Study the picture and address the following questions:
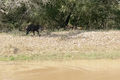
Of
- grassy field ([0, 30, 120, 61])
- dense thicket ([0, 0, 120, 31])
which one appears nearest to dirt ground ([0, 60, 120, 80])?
grassy field ([0, 30, 120, 61])

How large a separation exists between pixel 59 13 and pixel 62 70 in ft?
40.4

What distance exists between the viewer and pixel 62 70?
8664mm

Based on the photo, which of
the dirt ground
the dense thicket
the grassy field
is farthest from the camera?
the dense thicket

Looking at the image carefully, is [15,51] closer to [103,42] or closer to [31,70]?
[31,70]

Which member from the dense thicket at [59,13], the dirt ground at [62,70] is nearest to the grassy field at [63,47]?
the dirt ground at [62,70]

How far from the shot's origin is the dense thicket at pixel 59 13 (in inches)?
710

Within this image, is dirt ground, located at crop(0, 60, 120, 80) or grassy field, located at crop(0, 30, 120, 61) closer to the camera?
dirt ground, located at crop(0, 60, 120, 80)

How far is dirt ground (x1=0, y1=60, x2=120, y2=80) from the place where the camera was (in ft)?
25.4

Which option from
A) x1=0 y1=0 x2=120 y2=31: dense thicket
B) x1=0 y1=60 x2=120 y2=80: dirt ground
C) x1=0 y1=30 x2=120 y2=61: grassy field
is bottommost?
x1=0 y1=60 x2=120 y2=80: dirt ground

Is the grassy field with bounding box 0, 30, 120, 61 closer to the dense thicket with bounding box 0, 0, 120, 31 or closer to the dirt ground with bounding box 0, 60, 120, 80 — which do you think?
the dirt ground with bounding box 0, 60, 120, 80

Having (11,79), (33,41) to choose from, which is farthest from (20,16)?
(11,79)

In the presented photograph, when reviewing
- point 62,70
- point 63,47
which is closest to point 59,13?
point 63,47

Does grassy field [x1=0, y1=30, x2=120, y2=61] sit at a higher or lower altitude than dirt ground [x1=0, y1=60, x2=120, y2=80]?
higher

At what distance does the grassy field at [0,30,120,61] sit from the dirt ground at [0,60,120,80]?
0.81 metres
